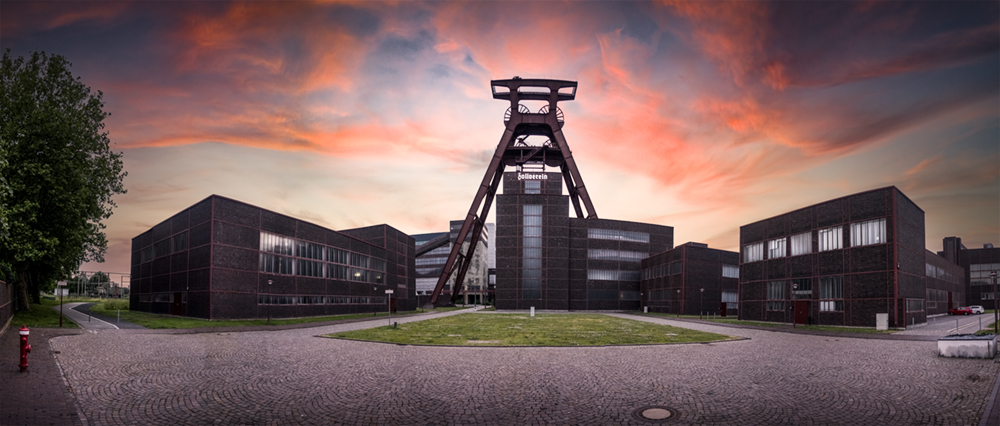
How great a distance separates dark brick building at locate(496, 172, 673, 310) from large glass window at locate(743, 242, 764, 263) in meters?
39.9

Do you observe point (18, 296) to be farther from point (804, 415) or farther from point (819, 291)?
point (819, 291)

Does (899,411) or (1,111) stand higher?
(1,111)

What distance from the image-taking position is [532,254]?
98938 mm

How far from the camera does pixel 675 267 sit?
3305 inches

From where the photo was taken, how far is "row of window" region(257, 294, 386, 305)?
53469mm

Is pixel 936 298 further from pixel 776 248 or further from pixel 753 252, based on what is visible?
pixel 776 248

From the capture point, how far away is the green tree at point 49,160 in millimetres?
35688

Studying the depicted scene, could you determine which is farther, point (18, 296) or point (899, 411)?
point (18, 296)

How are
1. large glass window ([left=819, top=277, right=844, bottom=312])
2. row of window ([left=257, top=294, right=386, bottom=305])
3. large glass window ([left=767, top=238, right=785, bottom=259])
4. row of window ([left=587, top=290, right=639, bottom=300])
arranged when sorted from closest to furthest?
large glass window ([left=819, top=277, right=844, bottom=312]), row of window ([left=257, top=294, right=386, bottom=305]), large glass window ([left=767, top=238, right=785, bottom=259]), row of window ([left=587, top=290, right=639, bottom=300])

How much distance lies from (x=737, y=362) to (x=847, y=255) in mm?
35946

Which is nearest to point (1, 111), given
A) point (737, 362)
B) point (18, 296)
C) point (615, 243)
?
point (18, 296)

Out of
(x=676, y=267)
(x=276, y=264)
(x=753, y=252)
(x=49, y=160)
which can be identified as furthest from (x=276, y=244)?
(x=676, y=267)

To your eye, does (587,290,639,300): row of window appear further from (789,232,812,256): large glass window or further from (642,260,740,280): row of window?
(789,232,812,256): large glass window

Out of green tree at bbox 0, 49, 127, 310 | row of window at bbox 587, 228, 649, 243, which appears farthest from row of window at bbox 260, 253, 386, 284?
row of window at bbox 587, 228, 649, 243
